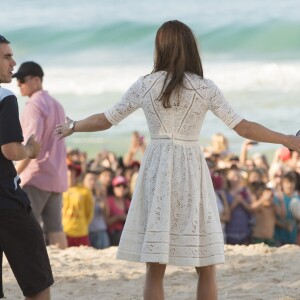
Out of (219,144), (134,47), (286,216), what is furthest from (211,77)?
(286,216)

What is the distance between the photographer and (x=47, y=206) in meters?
9.71

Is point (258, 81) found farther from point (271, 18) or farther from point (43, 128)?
point (43, 128)

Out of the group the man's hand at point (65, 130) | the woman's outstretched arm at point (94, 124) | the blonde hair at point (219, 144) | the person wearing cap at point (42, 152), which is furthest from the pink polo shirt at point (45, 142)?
the blonde hair at point (219, 144)

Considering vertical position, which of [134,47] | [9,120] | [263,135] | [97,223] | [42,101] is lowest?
[97,223]

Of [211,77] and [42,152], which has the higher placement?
[211,77]

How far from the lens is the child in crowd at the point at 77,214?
11.9 metres

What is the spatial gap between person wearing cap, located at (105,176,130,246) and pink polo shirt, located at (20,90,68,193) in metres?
2.87

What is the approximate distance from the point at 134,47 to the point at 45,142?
24.9 metres

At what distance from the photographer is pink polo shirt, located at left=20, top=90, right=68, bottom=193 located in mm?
9438

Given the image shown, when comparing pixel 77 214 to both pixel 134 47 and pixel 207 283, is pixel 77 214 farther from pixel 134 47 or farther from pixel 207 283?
pixel 134 47

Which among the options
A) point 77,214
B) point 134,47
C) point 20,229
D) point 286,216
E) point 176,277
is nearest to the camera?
point 20,229

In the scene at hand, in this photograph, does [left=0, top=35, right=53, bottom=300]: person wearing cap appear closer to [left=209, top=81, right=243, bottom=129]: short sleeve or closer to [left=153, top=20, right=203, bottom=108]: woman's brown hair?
[left=153, top=20, right=203, bottom=108]: woman's brown hair

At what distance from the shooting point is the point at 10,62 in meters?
5.75

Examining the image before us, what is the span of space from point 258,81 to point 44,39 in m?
6.98
